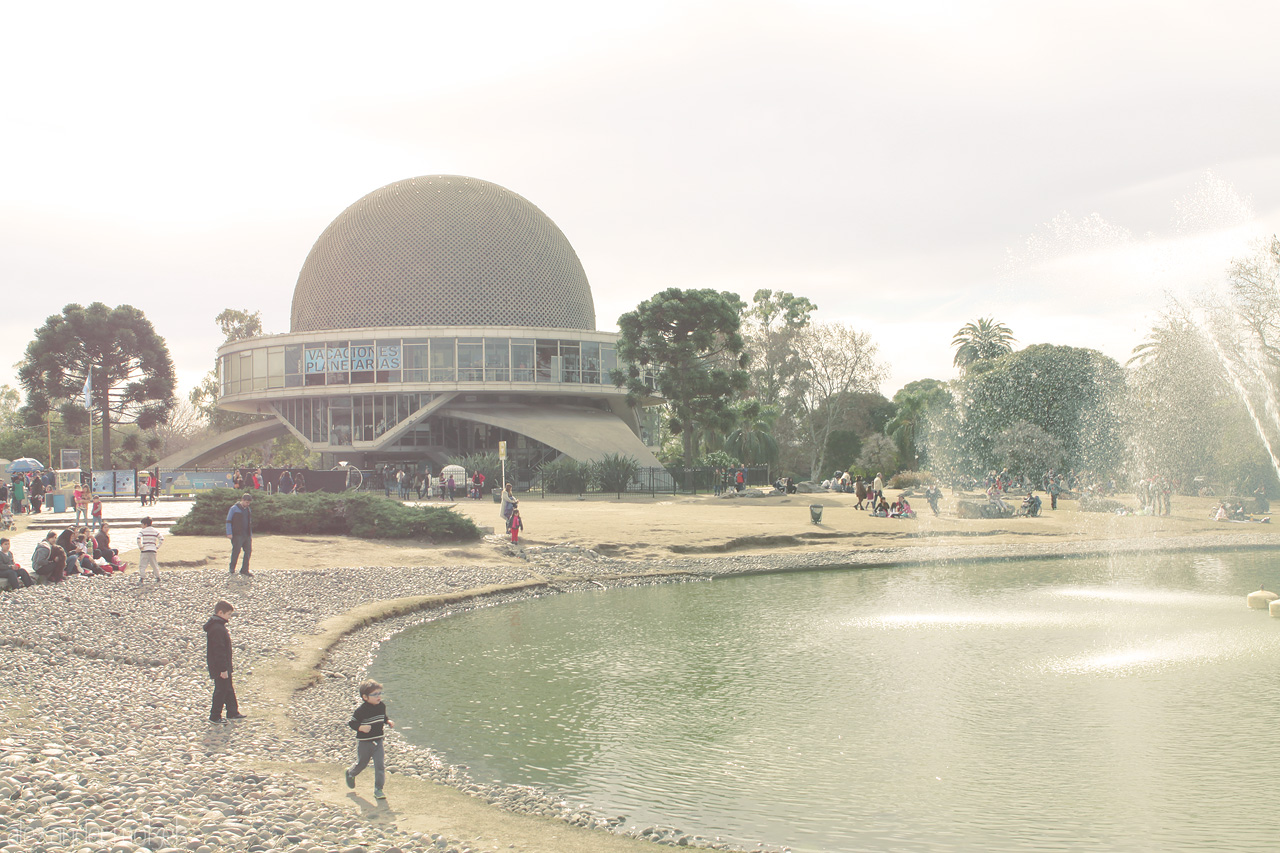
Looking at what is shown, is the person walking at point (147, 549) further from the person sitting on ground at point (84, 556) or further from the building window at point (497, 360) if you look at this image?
the building window at point (497, 360)

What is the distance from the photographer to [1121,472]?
45.0m

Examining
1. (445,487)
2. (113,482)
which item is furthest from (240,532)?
(113,482)

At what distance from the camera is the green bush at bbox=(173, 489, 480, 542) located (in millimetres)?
22516

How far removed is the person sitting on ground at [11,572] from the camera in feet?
44.5

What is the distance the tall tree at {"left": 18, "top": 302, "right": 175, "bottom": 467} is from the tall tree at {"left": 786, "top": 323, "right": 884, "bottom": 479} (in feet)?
124

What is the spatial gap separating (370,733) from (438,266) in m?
47.6

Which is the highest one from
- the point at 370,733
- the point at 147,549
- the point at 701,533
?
the point at 147,549

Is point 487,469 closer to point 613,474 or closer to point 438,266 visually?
point 613,474

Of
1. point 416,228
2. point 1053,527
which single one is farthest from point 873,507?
point 416,228

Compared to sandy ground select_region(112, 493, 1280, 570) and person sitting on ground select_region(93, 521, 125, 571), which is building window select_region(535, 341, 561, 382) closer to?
sandy ground select_region(112, 493, 1280, 570)

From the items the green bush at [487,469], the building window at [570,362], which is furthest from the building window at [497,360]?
the green bush at [487,469]

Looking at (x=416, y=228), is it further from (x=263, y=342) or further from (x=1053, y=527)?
(x=1053, y=527)

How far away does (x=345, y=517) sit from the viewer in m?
23.3

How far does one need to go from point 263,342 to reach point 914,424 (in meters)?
39.5
